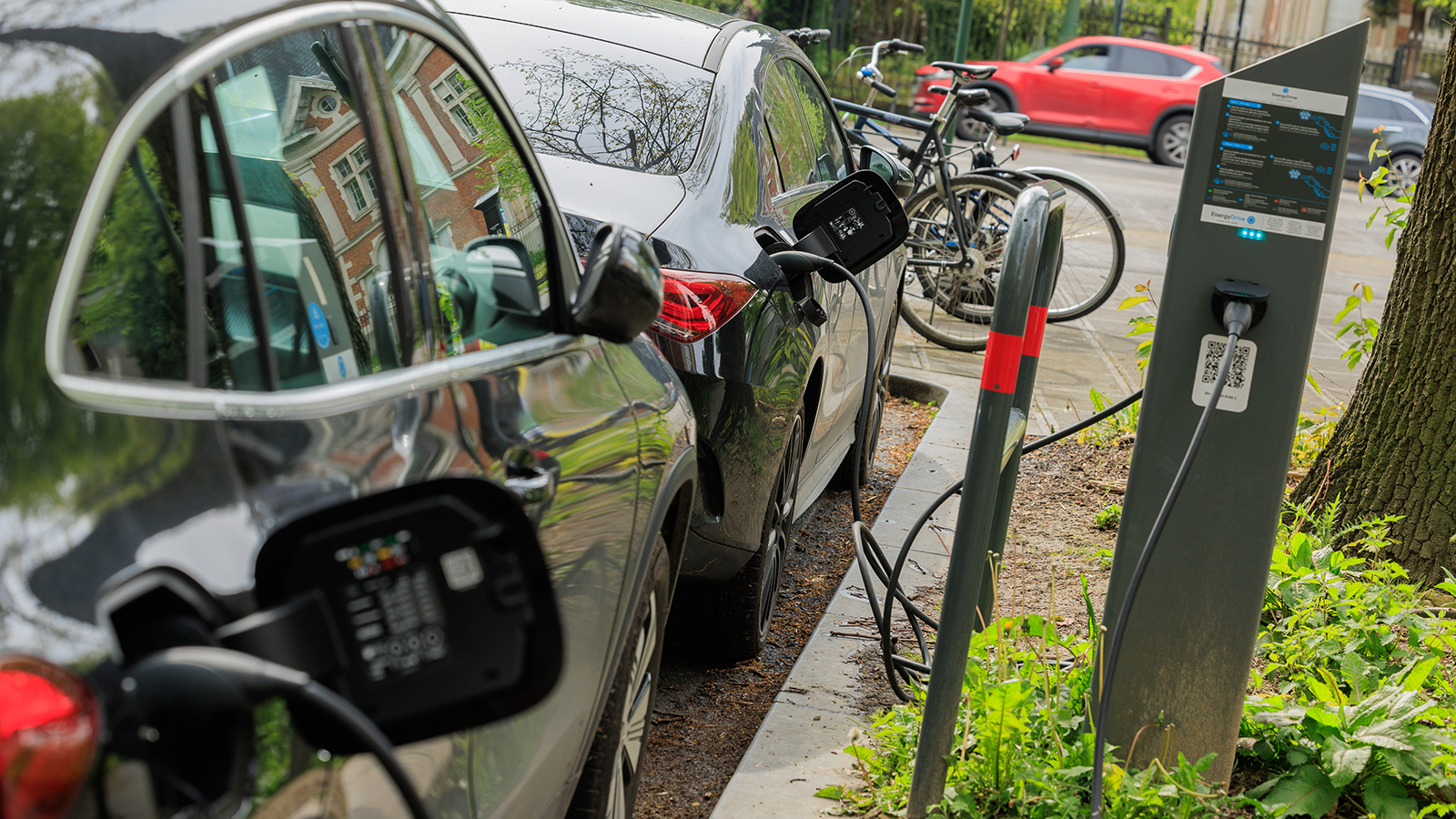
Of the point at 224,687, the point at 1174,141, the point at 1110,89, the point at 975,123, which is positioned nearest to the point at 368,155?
the point at 224,687

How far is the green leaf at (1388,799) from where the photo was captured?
289 centimetres

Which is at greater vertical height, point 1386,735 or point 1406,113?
point 1406,113

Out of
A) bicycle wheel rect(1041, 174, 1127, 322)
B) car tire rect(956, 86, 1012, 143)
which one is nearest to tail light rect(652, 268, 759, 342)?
bicycle wheel rect(1041, 174, 1127, 322)

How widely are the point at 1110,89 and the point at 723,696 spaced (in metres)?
20.3

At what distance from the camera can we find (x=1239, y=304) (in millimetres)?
2688

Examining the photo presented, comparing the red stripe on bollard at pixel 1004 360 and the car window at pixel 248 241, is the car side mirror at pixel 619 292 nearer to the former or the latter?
the car window at pixel 248 241

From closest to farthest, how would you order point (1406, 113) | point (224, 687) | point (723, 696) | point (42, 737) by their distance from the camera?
point (42, 737) → point (224, 687) → point (723, 696) → point (1406, 113)

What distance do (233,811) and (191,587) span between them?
21 centimetres

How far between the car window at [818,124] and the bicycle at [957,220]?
2.80 m

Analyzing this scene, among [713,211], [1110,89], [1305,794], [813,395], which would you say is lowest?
[1305,794]

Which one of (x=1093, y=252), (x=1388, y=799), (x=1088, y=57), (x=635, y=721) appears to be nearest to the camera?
(x=635, y=721)

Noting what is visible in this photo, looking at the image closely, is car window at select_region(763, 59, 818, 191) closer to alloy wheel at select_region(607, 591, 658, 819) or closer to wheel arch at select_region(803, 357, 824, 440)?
wheel arch at select_region(803, 357, 824, 440)

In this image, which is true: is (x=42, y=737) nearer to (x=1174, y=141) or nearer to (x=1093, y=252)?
(x=1093, y=252)

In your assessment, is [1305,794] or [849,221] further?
[849,221]
